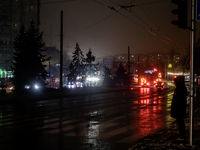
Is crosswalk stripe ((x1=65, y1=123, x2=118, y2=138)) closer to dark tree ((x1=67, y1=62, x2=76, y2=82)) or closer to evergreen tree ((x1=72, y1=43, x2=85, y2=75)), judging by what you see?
evergreen tree ((x1=72, y1=43, x2=85, y2=75))

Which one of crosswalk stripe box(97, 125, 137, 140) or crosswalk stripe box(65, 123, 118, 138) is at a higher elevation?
crosswalk stripe box(97, 125, 137, 140)

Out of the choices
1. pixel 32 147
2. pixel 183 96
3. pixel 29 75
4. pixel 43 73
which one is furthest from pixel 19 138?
pixel 43 73

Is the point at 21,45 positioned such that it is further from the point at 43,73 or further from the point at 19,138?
the point at 19,138

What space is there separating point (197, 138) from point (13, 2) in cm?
12416

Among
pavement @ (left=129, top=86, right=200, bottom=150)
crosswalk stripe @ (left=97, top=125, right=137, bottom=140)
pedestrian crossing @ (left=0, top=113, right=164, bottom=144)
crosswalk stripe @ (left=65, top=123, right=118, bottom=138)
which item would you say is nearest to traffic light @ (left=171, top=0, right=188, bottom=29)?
pavement @ (left=129, top=86, right=200, bottom=150)

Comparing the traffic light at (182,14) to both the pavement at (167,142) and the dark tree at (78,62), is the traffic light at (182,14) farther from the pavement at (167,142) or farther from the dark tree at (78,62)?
the dark tree at (78,62)

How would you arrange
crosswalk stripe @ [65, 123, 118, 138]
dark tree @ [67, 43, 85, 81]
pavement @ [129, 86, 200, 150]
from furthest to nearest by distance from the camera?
1. dark tree @ [67, 43, 85, 81]
2. crosswalk stripe @ [65, 123, 118, 138]
3. pavement @ [129, 86, 200, 150]

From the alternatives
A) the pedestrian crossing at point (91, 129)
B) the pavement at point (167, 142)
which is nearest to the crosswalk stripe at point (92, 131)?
the pedestrian crossing at point (91, 129)

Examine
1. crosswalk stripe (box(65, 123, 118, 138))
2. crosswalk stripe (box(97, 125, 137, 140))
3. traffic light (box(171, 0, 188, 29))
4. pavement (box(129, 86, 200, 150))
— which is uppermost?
traffic light (box(171, 0, 188, 29))

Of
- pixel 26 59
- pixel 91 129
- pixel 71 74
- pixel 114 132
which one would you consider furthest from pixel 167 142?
pixel 71 74

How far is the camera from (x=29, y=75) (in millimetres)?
40000

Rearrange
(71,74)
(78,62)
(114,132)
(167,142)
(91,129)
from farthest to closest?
(71,74) → (78,62) → (91,129) → (114,132) → (167,142)

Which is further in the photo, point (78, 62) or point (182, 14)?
point (78, 62)

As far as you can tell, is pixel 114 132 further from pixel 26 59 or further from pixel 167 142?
pixel 26 59
